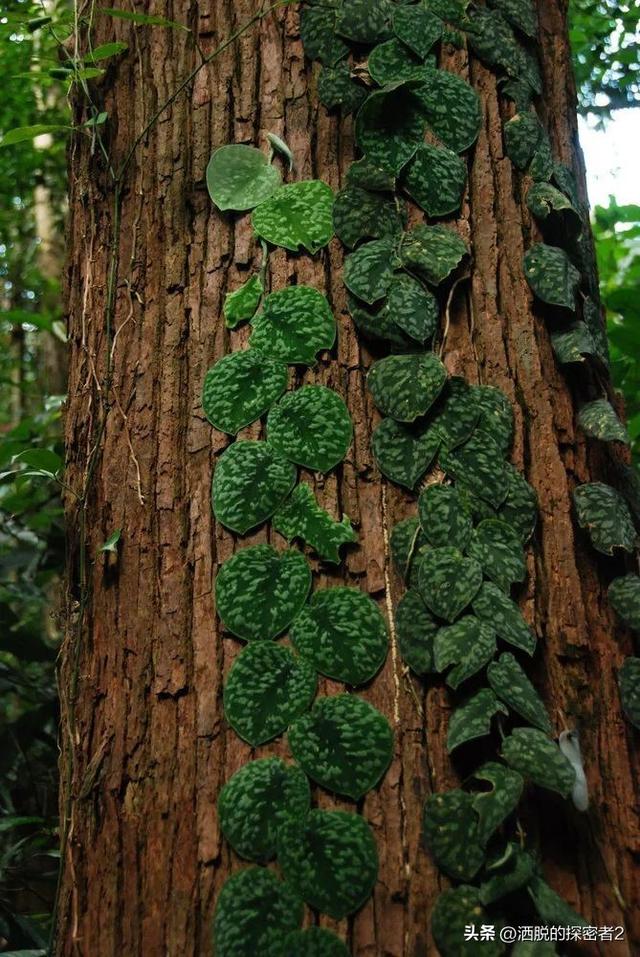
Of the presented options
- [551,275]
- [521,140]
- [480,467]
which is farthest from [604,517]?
[521,140]

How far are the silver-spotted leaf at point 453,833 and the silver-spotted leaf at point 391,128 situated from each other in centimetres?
119

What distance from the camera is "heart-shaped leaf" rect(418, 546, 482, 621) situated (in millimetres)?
1372

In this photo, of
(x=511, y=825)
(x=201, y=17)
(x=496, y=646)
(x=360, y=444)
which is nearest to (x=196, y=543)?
(x=360, y=444)

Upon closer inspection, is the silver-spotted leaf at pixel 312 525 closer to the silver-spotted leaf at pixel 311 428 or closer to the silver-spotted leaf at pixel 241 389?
the silver-spotted leaf at pixel 311 428

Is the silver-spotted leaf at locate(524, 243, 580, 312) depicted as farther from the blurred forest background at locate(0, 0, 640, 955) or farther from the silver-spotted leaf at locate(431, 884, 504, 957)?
the silver-spotted leaf at locate(431, 884, 504, 957)

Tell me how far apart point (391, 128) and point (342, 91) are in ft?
0.45

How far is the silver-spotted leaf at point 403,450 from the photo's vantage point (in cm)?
148

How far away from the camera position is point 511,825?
4.21ft

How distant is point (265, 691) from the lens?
138cm

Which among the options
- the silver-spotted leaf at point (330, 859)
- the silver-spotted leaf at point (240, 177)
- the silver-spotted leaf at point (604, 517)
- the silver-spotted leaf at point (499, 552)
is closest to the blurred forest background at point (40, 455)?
the silver-spotted leaf at point (240, 177)

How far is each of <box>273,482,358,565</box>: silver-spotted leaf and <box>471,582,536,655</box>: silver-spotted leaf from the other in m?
0.25

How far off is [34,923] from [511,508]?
160cm

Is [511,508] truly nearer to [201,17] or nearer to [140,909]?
[140,909]

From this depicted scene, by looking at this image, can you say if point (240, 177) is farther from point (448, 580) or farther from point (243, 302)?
point (448, 580)
